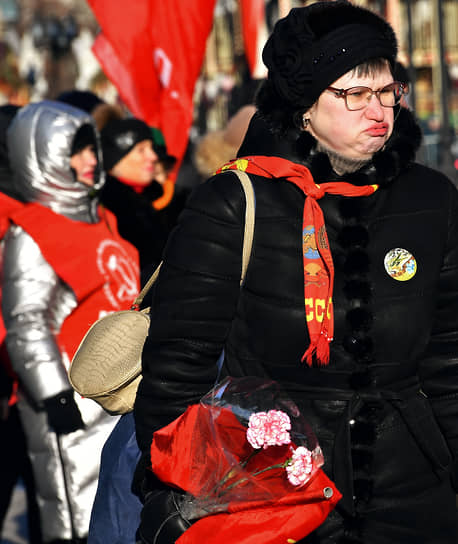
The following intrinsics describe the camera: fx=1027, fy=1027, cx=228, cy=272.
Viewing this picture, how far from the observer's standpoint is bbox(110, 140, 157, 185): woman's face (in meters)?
6.07

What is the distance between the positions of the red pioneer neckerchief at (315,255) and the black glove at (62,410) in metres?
2.14

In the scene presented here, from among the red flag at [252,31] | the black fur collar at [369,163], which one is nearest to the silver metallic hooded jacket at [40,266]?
the black fur collar at [369,163]

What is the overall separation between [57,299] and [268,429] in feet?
8.30

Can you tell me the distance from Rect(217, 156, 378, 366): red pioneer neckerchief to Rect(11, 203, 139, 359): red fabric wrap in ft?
7.15

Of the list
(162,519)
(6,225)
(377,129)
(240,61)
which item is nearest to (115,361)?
(162,519)

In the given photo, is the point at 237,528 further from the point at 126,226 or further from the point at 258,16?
the point at 258,16

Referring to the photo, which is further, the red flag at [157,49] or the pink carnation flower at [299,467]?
the red flag at [157,49]

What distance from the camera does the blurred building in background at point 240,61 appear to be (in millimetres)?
10906

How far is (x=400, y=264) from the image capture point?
2.57 metres

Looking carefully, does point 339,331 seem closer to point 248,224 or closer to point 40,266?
point 248,224

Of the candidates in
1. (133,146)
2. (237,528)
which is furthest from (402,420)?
(133,146)

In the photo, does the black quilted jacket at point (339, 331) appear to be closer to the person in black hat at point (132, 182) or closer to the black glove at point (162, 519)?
the black glove at point (162, 519)

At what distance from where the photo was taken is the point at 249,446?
7.47 feet

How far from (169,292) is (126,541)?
A: 65 cm
